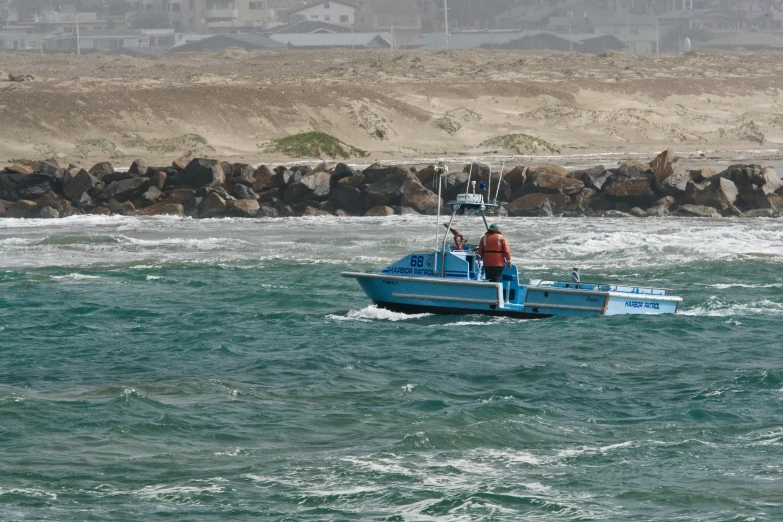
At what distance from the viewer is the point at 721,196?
130 feet

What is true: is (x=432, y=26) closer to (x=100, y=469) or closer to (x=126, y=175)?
(x=126, y=175)

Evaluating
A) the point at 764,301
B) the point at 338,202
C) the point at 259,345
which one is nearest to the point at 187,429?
the point at 259,345

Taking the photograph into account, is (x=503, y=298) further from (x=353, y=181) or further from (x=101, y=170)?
(x=101, y=170)

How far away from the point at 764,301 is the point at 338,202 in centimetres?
1922

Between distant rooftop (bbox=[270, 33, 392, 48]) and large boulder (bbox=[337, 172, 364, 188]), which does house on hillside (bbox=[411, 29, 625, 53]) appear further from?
large boulder (bbox=[337, 172, 364, 188])

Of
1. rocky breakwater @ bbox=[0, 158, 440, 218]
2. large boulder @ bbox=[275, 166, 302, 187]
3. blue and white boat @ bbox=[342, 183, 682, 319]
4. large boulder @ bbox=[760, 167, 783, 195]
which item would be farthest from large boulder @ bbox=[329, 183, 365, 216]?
blue and white boat @ bbox=[342, 183, 682, 319]

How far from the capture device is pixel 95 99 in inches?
2196

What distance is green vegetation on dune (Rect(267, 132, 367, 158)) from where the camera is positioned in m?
51.1

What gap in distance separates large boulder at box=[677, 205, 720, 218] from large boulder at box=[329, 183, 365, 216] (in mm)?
10468

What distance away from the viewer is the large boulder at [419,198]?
4034 cm

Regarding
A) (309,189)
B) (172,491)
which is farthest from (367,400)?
(309,189)

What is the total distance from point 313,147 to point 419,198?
1203 centimetres

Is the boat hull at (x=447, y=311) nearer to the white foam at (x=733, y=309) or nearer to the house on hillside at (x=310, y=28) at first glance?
the white foam at (x=733, y=309)

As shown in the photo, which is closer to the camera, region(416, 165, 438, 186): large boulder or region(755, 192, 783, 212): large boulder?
region(755, 192, 783, 212): large boulder
